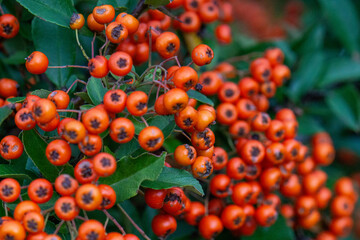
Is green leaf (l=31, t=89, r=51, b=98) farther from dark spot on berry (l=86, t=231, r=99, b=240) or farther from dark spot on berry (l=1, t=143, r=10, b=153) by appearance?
dark spot on berry (l=86, t=231, r=99, b=240)

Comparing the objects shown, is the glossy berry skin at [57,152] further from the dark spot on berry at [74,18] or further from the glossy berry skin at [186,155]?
the dark spot on berry at [74,18]

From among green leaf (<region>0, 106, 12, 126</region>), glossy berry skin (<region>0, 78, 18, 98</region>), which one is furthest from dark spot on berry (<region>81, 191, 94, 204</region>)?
glossy berry skin (<region>0, 78, 18, 98</region>)

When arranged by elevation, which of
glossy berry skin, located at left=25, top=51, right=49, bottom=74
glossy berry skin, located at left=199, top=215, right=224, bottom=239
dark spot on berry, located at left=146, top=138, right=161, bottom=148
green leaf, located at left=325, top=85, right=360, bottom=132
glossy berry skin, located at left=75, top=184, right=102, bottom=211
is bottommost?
glossy berry skin, located at left=199, top=215, right=224, bottom=239

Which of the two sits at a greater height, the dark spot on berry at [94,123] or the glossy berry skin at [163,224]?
the dark spot on berry at [94,123]

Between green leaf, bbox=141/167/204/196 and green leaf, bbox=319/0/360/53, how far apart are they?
2049 millimetres

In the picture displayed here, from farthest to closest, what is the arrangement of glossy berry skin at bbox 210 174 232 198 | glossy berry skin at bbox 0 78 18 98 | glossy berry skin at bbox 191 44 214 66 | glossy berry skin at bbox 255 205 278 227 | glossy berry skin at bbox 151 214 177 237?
1. glossy berry skin at bbox 255 205 278 227
2. glossy berry skin at bbox 210 174 232 198
3. glossy berry skin at bbox 0 78 18 98
4. glossy berry skin at bbox 151 214 177 237
5. glossy berry skin at bbox 191 44 214 66

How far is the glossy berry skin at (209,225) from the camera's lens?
6.27 feet

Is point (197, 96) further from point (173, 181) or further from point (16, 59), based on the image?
point (16, 59)

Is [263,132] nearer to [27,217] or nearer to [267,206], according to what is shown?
[267,206]

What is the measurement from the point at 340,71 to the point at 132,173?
6.55ft

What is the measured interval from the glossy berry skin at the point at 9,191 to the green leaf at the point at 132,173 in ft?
0.98

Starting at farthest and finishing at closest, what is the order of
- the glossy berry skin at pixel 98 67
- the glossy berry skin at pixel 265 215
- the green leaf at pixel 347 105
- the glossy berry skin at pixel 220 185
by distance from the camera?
the green leaf at pixel 347 105 < the glossy berry skin at pixel 265 215 < the glossy berry skin at pixel 220 185 < the glossy berry skin at pixel 98 67

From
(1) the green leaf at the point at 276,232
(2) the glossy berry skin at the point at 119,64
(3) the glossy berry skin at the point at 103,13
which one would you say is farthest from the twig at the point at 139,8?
(1) the green leaf at the point at 276,232

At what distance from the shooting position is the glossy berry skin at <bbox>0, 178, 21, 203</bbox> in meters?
1.34
